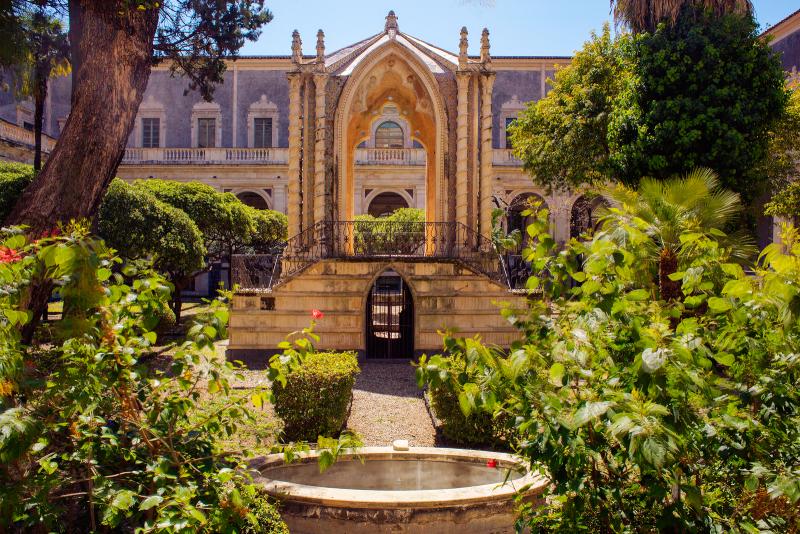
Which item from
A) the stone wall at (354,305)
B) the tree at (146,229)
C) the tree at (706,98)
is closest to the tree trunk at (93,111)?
the stone wall at (354,305)

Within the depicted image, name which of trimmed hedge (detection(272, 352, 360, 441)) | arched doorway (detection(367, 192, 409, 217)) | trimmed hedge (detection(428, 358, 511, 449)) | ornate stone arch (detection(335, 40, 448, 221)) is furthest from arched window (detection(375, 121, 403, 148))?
trimmed hedge (detection(428, 358, 511, 449))

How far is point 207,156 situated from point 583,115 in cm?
2461

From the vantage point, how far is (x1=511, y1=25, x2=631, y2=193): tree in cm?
1856

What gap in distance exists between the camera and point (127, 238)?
62.0ft

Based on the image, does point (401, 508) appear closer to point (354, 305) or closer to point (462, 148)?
point (354, 305)

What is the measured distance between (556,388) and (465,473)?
3086 millimetres

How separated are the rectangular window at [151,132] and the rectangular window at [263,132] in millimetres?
5510

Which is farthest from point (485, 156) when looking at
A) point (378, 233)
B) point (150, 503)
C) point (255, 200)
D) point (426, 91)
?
point (255, 200)

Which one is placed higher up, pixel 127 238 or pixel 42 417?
pixel 127 238

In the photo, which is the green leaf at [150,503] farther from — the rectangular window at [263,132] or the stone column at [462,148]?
the rectangular window at [263,132]

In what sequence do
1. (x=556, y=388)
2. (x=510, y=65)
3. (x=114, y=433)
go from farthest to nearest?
(x=510, y=65), (x=114, y=433), (x=556, y=388)

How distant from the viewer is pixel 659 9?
16.2 metres

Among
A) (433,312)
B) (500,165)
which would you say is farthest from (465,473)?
(500,165)

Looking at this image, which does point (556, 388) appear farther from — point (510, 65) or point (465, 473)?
point (510, 65)
